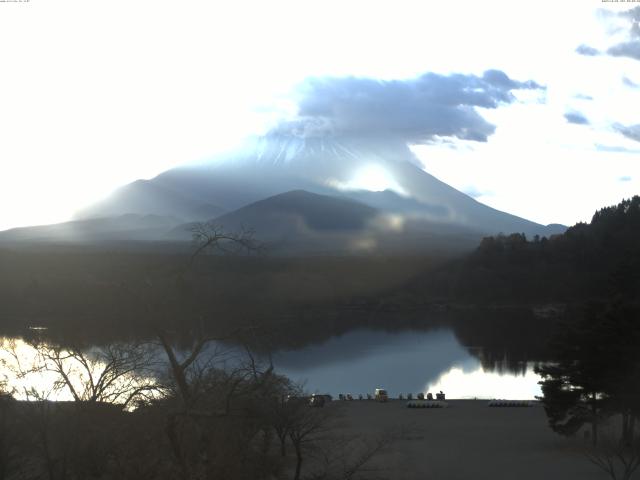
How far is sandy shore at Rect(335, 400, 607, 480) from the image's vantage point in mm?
10766

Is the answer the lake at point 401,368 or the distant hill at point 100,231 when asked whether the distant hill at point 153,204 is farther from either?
the lake at point 401,368

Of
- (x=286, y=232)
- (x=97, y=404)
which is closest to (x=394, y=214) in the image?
(x=286, y=232)

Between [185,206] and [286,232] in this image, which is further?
[185,206]

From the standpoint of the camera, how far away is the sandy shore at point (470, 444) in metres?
10.8

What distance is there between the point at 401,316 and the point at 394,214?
67.0 meters

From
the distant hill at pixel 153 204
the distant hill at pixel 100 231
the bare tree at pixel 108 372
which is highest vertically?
the distant hill at pixel 153 204

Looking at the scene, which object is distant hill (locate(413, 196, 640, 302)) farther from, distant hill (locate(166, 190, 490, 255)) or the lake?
distant hill (locate(166, 190, 490, 255))

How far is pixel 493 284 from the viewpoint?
52.2 metres

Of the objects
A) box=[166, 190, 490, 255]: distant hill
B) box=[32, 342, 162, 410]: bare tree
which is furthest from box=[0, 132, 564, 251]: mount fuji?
box=[32, 342, 162, 410]: bare tree

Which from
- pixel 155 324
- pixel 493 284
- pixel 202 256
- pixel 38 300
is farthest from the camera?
pixel 493 284

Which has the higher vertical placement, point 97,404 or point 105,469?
point 97,404

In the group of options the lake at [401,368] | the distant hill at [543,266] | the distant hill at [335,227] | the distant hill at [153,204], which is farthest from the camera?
the distant hill at [153,204]

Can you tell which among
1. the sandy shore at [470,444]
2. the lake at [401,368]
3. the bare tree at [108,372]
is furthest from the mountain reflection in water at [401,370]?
the bare tree at [108,372]

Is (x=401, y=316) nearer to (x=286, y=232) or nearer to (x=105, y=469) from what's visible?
(x=105, y=469)
